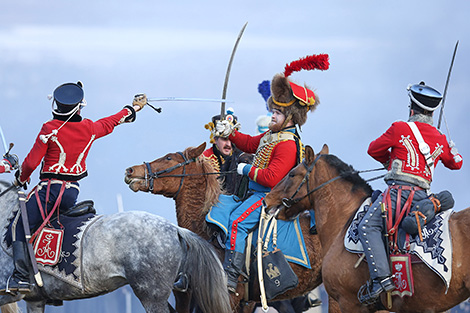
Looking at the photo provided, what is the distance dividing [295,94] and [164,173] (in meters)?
1.73

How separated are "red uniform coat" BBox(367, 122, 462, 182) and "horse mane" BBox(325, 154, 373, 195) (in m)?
0.44

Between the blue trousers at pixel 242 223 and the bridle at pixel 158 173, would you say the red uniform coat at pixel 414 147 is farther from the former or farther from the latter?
the bridle at pixel 158 173

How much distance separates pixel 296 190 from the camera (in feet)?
25.5

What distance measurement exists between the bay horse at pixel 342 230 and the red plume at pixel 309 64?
1.32 meters

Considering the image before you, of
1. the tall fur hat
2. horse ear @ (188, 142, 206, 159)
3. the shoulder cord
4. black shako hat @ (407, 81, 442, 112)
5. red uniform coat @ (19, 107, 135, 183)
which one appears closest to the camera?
the shoulder cord

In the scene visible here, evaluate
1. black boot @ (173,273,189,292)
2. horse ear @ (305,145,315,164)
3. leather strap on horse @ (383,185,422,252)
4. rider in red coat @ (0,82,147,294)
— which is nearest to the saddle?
leather strap on horse @ (383,185,422,252)

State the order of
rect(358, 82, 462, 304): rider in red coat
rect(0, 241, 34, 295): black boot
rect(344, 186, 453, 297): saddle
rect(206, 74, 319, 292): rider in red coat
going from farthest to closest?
rect(206, 74, 319, 292): rider in red coat < rect(0, 241, 34, 295): black boot < rect(358, 82, 462, 304): rider in red coat < rect(344, 186, 453, 297): saddle

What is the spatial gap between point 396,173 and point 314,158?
2.93 ft

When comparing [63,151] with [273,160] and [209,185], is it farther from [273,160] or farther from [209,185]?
[273,160]

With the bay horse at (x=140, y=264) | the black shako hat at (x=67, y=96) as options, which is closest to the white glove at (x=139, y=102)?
the black shako hat at (x=67, y=96)

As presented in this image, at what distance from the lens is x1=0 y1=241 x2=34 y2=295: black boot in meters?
7.71

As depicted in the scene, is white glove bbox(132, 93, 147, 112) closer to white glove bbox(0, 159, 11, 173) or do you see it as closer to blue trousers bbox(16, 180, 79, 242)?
blue trousers bbox(16, 180, 79, 242)

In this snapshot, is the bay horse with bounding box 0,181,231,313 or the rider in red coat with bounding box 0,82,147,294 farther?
the rider in red coat with bounding box 0,82,147,294

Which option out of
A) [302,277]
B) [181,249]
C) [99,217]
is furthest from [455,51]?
[99,217]
